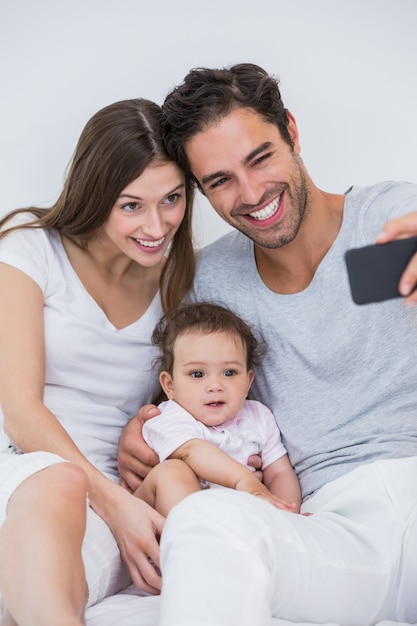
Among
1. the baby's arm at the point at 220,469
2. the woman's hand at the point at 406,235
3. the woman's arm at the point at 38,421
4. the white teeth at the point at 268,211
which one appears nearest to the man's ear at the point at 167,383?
the baby's arm at the point at 220,469

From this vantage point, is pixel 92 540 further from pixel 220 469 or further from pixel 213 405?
pixel 213 405

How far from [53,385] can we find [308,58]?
1328 mm

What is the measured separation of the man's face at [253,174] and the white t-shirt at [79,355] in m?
0.39

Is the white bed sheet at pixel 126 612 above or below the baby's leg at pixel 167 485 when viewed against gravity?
below

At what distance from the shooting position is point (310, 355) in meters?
1.94

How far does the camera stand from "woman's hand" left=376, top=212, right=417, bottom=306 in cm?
117

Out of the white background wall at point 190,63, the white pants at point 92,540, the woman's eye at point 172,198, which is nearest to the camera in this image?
the white pants at point 92,540

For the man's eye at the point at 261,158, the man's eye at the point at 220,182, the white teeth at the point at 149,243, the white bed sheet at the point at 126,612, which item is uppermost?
the man's eye at the point at 261,158

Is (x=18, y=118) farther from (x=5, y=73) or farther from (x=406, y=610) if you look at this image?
(x=406, y=610)

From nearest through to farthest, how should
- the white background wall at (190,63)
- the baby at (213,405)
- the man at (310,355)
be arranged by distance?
the man at (310,355) → the baby at (213,405) → the white background wall at (190,63)

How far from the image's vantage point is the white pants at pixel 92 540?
1.54 metres

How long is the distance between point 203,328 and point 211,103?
20.6 inches

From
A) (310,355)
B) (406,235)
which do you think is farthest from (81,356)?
(406,235)

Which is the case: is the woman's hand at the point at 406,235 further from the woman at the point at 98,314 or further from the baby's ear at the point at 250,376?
the baby's ear at the point at 250,376
